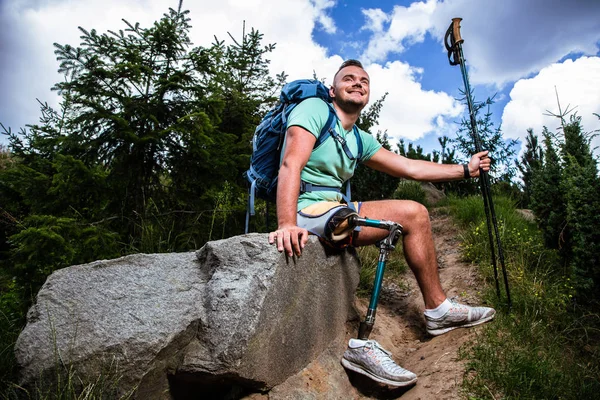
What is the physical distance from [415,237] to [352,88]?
53.0 inches

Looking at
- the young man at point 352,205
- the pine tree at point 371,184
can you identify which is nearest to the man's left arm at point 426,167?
the young man at point 352,205

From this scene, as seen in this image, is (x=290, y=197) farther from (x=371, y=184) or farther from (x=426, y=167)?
(x=371, y=184)

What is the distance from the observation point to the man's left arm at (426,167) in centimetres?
369

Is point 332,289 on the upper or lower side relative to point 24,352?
upper

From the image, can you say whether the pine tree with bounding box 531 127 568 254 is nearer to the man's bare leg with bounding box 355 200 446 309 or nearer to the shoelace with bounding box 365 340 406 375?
the man's bare leg with bounding box 355 200 446 309

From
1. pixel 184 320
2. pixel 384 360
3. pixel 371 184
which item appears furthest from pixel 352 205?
pixel 371 184

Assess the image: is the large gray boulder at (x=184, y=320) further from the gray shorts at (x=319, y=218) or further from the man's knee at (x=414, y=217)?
the man's knee at (x=414, y=217)

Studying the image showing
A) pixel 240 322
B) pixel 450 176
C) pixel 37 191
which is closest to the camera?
pixel 240 322

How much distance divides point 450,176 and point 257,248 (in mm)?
2024

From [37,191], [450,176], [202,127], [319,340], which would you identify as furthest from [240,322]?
[37,191]

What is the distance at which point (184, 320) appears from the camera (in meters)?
2.48

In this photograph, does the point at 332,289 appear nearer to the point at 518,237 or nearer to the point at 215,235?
the point at 215,235

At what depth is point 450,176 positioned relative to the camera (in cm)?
373

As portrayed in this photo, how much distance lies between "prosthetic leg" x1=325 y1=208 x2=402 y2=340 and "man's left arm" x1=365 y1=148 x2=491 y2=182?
0.87 m
